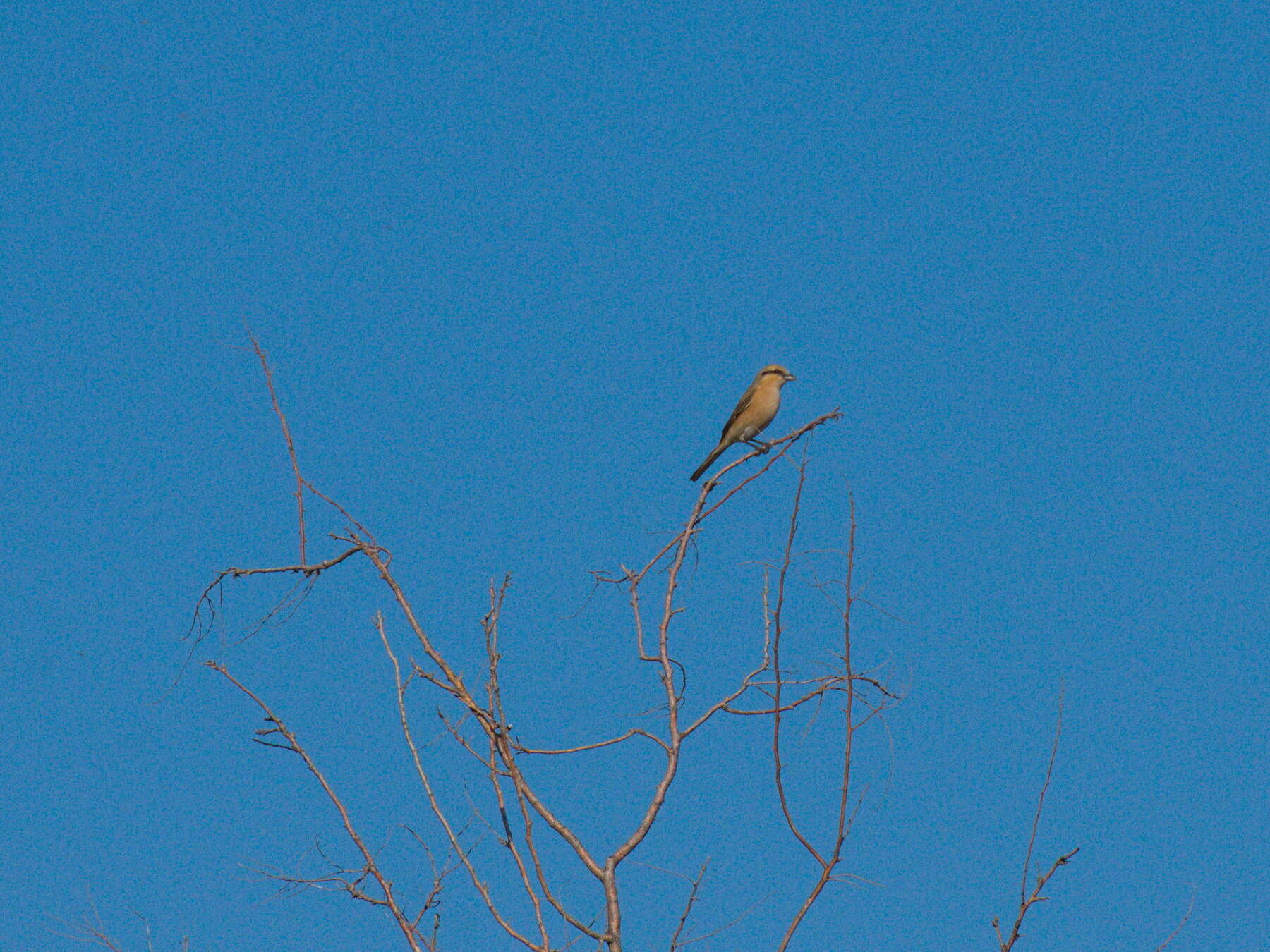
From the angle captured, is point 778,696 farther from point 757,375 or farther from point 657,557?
point 757,375

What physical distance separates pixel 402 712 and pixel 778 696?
1.03m

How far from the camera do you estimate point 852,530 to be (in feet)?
12.6

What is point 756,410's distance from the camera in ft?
34.3

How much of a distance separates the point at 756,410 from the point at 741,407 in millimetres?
296

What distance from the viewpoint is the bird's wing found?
35.1ft

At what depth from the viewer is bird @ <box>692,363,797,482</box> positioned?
1046cm

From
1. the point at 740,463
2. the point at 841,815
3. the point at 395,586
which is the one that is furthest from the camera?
the point at 740,463

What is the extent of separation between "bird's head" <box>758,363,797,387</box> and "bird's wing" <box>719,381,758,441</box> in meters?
0.11

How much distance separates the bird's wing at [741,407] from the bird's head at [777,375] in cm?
11

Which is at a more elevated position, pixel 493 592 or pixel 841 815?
pixel 493 592

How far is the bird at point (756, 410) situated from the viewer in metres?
10.5

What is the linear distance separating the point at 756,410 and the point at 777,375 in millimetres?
383

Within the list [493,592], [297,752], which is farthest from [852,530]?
[297,752]

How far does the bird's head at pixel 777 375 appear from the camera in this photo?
35.0ft
